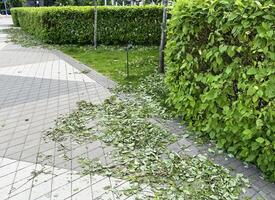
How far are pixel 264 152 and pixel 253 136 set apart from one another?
6.9 inches

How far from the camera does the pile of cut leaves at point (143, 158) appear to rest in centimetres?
301

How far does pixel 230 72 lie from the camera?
338 centimetres

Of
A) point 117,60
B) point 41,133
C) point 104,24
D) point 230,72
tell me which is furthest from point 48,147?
point 104,24

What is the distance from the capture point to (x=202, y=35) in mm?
3912

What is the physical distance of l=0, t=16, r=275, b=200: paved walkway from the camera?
3.02m

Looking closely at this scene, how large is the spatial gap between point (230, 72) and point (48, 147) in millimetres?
2146

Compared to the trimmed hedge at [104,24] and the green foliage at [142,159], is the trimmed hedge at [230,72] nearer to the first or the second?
the green foliage at [142,159]

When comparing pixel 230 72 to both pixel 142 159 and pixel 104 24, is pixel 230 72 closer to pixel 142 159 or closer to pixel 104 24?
pixel 142 159

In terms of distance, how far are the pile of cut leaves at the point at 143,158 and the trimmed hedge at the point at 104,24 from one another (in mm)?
7606

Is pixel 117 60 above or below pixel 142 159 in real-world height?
below

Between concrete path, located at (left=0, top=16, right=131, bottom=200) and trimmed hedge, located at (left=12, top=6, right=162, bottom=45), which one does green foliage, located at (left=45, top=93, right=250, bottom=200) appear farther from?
trimmed hedge, located at (left=12, top=6, right=162, bottom=45)

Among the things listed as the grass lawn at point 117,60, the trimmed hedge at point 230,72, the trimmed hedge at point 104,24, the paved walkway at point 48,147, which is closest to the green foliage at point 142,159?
the paved walkway at point 48,147

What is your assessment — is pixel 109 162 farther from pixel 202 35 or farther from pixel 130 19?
pixel 130 19

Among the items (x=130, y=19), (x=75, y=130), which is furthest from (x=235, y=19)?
(x=130, y=19)
